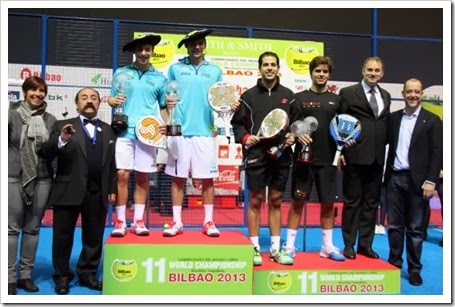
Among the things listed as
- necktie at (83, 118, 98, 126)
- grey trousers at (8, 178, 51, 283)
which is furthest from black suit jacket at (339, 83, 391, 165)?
grey trousers at (8, 178, 51, 283)

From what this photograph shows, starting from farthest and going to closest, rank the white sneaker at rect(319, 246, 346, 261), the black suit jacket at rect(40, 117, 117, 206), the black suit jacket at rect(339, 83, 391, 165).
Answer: the black suit jacket at rect(339, 83, 391, 165) → the white sneaker at rect(319, 246, 346, 261) → the black suit jacket at rect(40, 117, 117, 206)

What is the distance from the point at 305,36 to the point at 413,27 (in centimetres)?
344

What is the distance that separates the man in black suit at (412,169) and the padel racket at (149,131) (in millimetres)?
2309

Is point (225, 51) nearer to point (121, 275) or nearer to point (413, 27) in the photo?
point (121, 275)

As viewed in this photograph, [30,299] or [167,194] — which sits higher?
[167,194]

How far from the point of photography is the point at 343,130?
4.02m

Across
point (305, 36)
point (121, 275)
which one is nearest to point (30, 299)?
point (121, 275)

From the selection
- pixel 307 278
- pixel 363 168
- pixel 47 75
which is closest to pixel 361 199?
pixel 363 168

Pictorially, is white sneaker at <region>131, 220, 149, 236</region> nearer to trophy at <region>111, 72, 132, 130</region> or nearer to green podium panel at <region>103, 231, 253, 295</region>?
green podium panel at <region>103, 231, 253, 295</region>

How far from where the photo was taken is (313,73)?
415 cm

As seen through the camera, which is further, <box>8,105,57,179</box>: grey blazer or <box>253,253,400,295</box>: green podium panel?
<box>253,253,400,295</box>: green podium panel

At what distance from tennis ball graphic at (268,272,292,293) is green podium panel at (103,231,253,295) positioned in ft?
0.62

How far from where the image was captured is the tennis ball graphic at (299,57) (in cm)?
666

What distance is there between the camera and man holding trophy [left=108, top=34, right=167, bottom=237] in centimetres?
396
